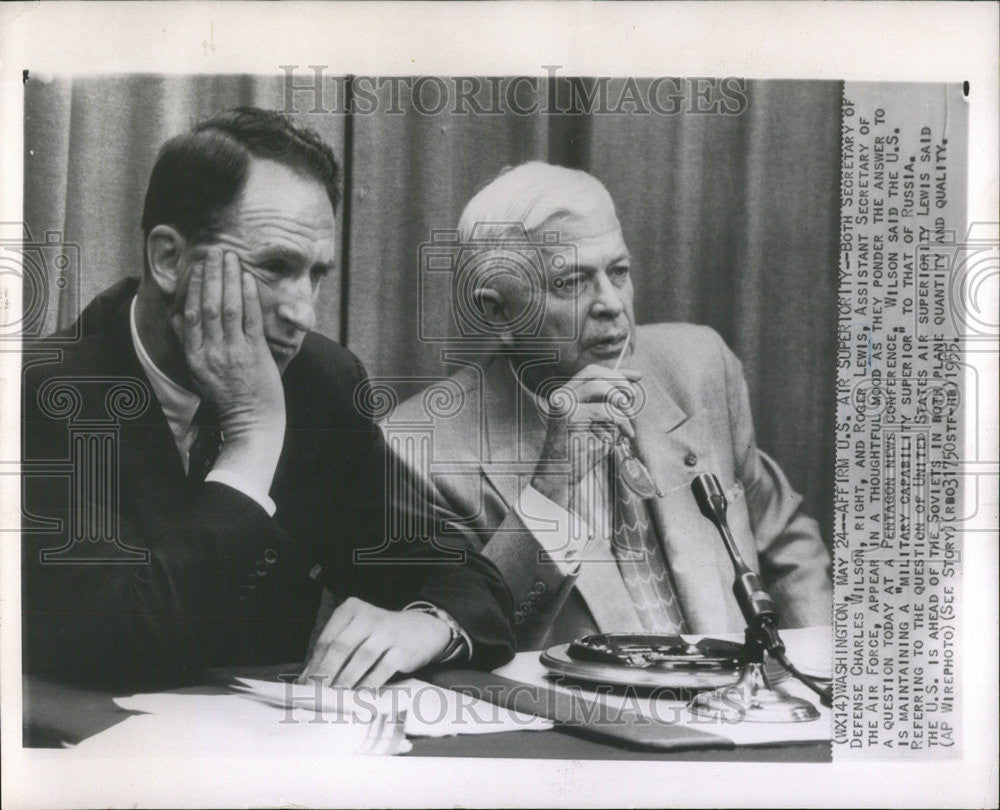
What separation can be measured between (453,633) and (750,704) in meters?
0.92

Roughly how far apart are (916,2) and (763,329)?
108 centimetres

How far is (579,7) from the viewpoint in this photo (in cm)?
305

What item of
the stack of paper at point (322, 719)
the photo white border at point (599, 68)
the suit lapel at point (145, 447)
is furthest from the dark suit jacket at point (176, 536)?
the photo white border at point (599, 68)

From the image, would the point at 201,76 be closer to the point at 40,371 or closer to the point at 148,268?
the point at 148,268

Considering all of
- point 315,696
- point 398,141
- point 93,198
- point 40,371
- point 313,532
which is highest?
point 398,141

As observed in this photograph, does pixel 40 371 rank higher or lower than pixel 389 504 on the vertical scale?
higher

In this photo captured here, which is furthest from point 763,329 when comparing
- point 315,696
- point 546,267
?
point 315,696

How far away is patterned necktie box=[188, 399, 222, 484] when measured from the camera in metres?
3.05

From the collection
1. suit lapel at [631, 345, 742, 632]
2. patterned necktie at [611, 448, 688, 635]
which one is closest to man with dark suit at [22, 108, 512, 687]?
patterned necktie at [611, 448, 688, 635]

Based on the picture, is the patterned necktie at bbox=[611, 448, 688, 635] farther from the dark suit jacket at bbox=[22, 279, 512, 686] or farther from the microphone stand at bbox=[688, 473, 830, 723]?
the dark suit jacket at bbox=[22, 279, 512, 686]

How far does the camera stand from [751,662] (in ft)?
10.0

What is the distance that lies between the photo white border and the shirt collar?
35.5 inches

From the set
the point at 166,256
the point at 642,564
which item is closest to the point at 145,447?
the point at 166,256

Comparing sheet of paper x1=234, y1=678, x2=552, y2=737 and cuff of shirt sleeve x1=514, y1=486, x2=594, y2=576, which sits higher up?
cuff of shirt sleeve x1=514, y1=486, x2=594, y2=576
